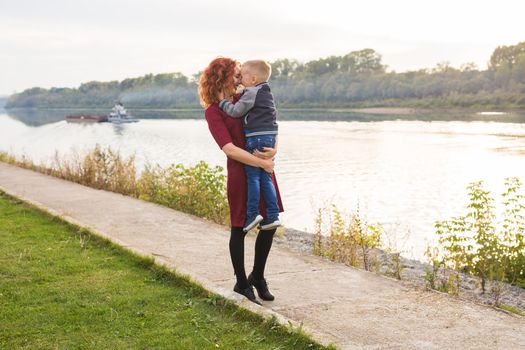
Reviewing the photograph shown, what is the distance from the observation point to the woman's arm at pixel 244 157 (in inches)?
185

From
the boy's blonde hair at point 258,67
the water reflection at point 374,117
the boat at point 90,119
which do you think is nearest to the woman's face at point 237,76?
the boy's blonde hair at point 258,67

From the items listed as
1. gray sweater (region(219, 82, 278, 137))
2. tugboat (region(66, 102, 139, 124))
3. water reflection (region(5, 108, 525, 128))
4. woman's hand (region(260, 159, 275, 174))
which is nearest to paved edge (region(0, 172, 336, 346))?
woman's hand (region(260, 159, 275, 174))

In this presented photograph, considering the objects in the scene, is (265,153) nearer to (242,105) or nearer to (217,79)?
(242,105)

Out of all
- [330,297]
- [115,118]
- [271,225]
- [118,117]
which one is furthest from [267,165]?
[118,117]

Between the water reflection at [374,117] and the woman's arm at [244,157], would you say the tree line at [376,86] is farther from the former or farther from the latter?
the woman's arm at [244,157]

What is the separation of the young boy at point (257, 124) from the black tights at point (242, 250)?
140 millimetres

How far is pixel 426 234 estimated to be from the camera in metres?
13.6

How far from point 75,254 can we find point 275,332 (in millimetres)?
2893

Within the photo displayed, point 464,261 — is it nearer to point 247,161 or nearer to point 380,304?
point 380,304

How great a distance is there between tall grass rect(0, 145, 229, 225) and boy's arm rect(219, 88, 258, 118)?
4.88 metres

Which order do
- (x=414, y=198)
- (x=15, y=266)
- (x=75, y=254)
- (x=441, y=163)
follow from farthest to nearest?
(x=441, y=163), (x=414, y=198), (x=75, y=254), (x=15, y=266)

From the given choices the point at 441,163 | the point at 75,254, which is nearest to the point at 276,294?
the point at 75,254

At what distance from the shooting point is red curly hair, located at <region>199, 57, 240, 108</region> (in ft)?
15.6

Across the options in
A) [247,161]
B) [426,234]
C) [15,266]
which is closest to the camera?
[247,161]
